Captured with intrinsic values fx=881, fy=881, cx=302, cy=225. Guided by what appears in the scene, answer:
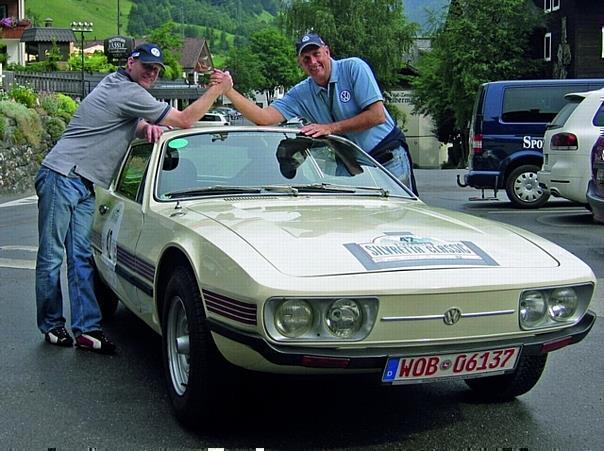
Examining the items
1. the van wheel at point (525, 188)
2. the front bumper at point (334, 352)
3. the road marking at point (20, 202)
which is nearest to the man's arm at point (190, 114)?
the front bumper at point (334, 352)

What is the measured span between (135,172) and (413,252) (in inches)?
92.4

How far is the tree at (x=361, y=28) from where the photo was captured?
194ft

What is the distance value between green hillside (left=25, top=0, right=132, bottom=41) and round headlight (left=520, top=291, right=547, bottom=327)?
146 m

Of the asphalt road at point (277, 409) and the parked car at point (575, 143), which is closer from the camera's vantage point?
the asphalt road at point (277, 409)

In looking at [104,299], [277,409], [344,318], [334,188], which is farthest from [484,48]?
[344,318]

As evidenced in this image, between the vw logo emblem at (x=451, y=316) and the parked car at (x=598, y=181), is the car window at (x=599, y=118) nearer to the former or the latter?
the parked car at (x=598, y=181)

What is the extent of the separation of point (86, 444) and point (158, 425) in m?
0.36

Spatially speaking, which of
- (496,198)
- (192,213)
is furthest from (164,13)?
(192,213)

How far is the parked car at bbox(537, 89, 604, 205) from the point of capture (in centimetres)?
1155

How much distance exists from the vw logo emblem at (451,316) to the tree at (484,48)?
38.3m

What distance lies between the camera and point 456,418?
14.0 ft

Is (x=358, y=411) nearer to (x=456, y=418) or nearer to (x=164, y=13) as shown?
(x=456, y=418)

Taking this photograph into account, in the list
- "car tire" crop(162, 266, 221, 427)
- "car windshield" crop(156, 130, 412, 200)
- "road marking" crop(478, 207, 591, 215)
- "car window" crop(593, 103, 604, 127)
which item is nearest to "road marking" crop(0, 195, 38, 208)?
"road marking" crop(478, 207, 591, 215)

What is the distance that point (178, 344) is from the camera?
13.4ft
